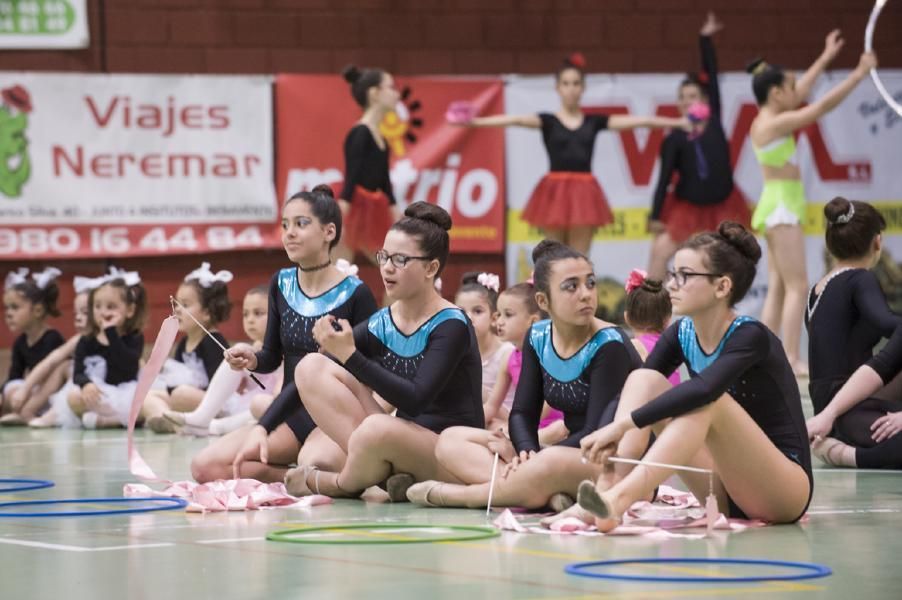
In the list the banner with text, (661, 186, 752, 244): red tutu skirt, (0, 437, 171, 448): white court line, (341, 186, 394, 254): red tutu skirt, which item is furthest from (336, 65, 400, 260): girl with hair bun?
(0, 437, 171, 448): white court line

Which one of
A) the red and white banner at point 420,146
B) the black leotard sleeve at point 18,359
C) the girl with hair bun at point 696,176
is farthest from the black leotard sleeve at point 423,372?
the girl with hair bun at point 696,176

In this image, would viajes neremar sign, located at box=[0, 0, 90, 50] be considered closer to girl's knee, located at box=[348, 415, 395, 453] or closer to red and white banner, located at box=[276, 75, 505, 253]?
red and white banner, located at box=[276, 75, 505, 253]

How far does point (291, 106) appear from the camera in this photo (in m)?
10.9

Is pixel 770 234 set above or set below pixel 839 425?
above

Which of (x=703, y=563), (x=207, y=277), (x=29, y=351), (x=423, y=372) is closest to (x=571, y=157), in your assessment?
(x=207, y=277)

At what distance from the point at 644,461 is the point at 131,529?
1.39 meters

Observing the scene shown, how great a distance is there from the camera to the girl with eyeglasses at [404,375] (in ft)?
15.8

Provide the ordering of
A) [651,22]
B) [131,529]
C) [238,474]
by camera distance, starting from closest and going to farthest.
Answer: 1. [131,529]
2. [238,474]
3. [651,22]

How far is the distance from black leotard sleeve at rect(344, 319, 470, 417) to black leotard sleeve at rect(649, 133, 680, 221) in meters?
6.14

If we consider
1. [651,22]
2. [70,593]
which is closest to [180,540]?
[70,593]

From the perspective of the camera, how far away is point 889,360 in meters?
5.91

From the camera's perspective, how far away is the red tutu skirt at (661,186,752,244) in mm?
11008

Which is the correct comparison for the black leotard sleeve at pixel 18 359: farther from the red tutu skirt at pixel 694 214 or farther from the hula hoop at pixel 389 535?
the hula hoop at pixel 389 535

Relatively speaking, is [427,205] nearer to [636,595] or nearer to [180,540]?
[180,540]
